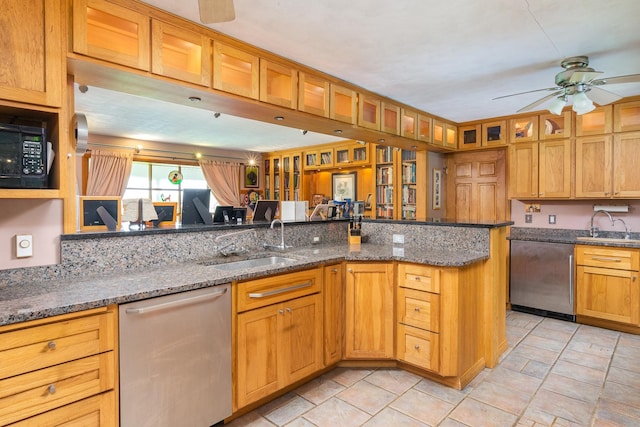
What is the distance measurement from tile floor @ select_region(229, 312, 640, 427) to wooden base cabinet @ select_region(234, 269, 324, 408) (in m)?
0.19

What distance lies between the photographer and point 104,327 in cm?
155

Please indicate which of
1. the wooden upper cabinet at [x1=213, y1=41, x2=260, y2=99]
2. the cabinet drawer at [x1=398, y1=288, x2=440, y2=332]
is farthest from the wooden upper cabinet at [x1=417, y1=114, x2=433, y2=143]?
the wooden upper cabinet at [x1=213, y1=41, x2=260, y2=99]

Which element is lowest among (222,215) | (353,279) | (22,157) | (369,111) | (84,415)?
(84,415)

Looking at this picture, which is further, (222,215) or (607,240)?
(607,240)

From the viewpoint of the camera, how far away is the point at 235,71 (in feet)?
8.07

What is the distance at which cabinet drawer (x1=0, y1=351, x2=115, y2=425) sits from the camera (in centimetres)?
133

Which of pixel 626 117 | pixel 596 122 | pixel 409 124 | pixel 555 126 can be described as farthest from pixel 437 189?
pixel 626 117

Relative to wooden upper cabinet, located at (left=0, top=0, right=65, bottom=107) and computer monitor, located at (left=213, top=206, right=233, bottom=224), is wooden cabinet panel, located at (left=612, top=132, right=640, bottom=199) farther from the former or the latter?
wooden upper cabinet, located at (left=0, top=0, right=65, bottom=107)

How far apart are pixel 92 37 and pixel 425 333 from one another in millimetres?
2763

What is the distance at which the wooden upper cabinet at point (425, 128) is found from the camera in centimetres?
427

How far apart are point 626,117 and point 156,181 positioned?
289 inches

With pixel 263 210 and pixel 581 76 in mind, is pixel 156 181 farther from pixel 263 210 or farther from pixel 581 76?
pixel 581 76

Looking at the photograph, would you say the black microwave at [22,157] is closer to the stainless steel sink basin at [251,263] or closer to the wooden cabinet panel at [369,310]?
the stainless steel sink basin at [251,263]

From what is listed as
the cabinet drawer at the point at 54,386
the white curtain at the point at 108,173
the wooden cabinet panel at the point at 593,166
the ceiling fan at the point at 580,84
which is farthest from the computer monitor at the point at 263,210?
→ the white curtain at the point at 108,173
